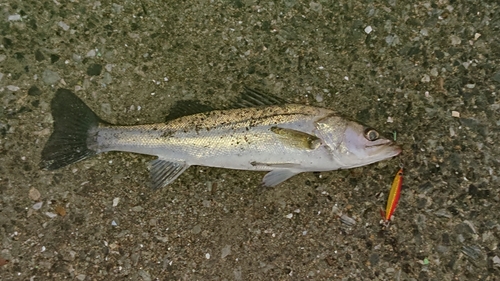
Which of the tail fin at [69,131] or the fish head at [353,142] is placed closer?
the fish head at [353,142]

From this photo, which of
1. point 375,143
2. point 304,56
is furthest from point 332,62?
point 375,143

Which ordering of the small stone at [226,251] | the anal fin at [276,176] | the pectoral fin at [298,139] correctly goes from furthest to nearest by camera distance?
the small stone at [226,251] → the anal fin at [276,176] → the pectoral fin at [298,139]

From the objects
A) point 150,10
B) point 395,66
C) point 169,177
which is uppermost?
point 150,10

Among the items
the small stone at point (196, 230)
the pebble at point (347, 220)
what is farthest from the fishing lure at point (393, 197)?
the small stone at point (196, 230)

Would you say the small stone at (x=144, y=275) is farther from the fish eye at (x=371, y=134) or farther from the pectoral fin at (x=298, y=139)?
the fish eye at (x=371, y=134)

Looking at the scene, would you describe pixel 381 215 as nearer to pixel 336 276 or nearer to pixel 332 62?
pixel 336 276

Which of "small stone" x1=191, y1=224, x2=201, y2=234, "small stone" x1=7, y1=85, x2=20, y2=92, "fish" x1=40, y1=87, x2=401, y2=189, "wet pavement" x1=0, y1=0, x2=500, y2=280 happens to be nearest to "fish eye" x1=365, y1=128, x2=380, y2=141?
"fish" x1=40, y1=87, x2=401, y2=189
